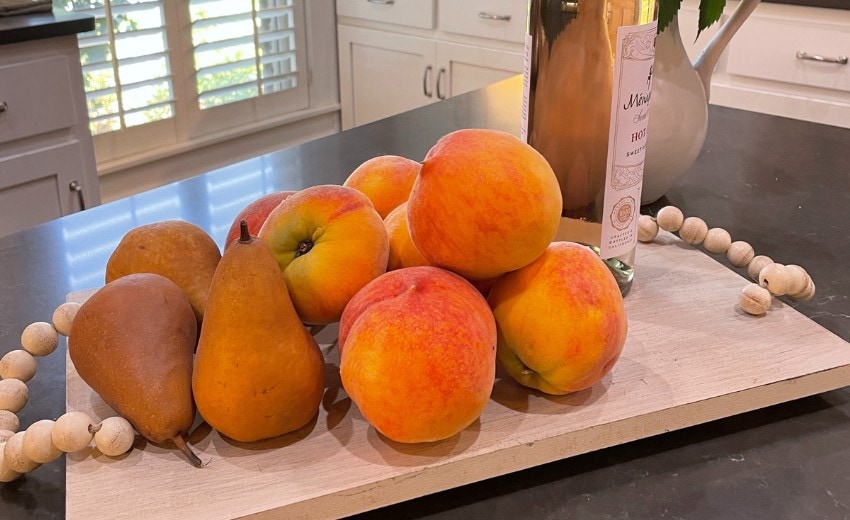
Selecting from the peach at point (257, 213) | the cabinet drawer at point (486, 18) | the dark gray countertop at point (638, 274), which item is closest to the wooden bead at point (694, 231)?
the dark gray countertop at point (638, 274)

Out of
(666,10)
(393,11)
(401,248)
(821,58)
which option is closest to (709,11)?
(666,10)

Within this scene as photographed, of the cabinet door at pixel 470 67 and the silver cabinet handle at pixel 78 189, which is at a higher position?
the cabinet door at pixel 470 67

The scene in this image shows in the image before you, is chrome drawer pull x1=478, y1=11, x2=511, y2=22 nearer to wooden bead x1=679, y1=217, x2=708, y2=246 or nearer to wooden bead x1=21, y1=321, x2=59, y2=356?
wooden bead x1=679, y1=217, x2=708, y2=246

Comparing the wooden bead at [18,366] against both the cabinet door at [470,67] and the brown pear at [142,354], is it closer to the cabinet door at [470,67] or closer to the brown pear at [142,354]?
the brown pear at [142,354]

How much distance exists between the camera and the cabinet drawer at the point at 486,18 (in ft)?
8.06

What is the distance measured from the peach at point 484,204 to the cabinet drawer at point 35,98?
154cm

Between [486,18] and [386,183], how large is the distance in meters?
2.02

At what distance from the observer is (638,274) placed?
70cm

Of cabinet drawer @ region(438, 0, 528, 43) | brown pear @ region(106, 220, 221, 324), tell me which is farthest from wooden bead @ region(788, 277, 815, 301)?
cabinet drawer @ region(438, 0, 528, 43)

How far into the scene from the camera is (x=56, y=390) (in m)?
0.59

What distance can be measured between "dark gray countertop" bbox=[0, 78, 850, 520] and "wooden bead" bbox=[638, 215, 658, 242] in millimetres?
142

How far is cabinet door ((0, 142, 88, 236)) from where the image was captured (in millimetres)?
1759

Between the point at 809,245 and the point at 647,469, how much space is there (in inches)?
17.1

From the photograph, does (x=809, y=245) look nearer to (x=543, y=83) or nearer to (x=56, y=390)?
(x=543, y=83)
